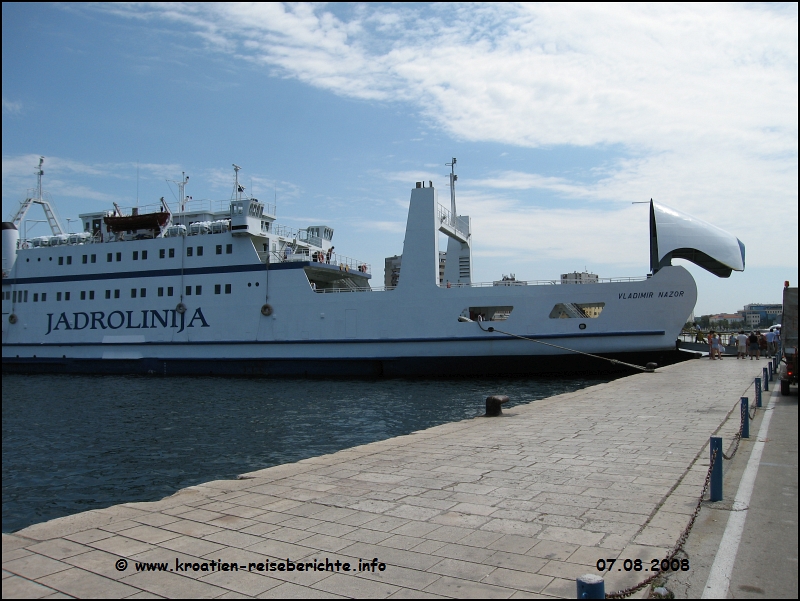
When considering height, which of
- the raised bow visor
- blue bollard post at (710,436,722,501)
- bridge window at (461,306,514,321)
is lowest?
blue bollard post at (710,436,722,501)

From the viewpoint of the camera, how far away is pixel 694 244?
61.2 feet

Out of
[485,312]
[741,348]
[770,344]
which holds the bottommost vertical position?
[741,348]

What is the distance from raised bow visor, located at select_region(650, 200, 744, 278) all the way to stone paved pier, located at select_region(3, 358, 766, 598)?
44.6 ft

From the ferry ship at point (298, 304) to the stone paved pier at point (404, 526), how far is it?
1319 cm

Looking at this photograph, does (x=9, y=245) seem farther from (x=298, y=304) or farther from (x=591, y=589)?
(x=591, y=589)

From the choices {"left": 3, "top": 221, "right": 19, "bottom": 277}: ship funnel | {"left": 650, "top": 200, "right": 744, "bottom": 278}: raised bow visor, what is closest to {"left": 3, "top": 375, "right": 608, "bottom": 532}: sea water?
{"left": 650, "top": 200, "right": 744, "bottom": 278}: raised bow visor

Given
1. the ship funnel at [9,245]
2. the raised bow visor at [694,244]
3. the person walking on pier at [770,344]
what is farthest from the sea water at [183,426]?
the ship funnel at [9,245]

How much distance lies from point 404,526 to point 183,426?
9.73m

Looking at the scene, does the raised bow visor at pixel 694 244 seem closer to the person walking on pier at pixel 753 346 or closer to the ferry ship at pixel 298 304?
the ferry ship at pixel 298 304

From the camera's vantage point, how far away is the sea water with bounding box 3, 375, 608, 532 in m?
7.73

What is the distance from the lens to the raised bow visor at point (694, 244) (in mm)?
18516

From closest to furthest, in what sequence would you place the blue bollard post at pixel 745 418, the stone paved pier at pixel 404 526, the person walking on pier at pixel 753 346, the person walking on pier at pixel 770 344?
the stone paved pier at pixel 404 526 → the blue bollard post at pixel 745 418 → the person walking on pier at pixel 753 346 → the person walking on pier at pixel 770 344

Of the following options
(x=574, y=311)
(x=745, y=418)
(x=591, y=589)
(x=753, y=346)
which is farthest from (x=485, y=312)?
(x=591, y=589)

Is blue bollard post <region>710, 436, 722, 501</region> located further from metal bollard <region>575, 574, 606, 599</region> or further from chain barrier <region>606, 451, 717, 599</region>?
metal bollard <region>575, 574, 606, 599</region>
